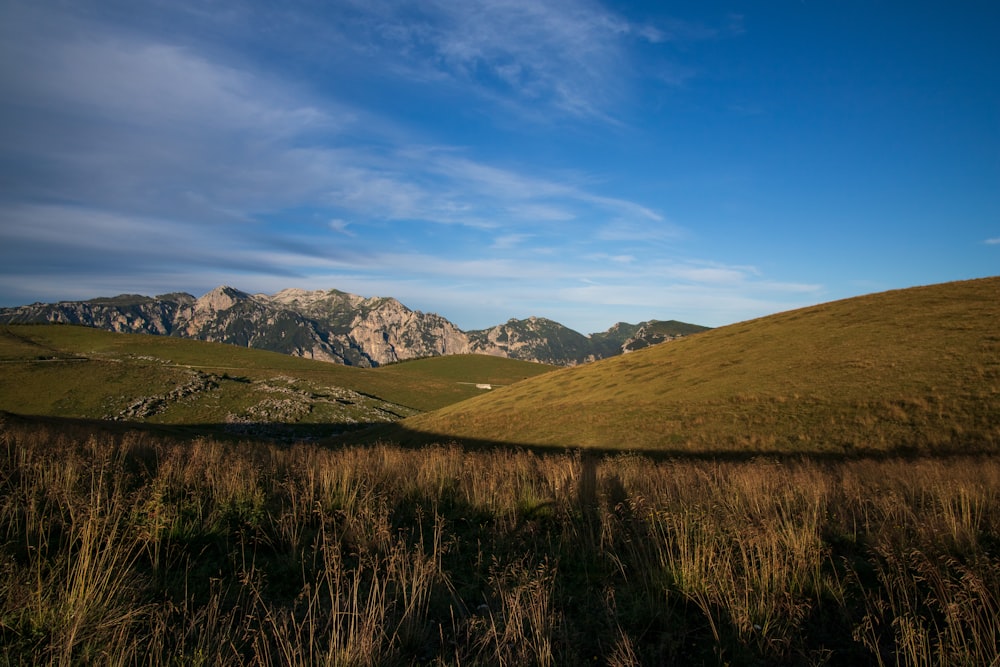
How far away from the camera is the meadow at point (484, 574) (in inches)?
163

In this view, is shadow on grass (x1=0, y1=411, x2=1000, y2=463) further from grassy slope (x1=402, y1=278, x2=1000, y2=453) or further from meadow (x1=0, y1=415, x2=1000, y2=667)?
meadow (x1=0, y1=415, x2=1000, y2=667)

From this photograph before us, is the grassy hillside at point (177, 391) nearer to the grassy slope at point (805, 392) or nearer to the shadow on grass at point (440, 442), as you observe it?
the shadow on grass at point (440, 442)

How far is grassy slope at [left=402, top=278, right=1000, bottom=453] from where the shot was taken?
850 inches

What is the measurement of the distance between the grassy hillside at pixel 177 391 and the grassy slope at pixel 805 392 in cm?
2588

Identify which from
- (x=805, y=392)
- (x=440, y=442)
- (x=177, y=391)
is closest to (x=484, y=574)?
(x=805, y=392)

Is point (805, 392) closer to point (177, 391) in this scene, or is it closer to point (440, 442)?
point (440, 442)

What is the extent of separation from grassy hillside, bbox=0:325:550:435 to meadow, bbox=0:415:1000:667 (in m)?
53.7

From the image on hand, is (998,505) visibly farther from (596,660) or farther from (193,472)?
(193,472)

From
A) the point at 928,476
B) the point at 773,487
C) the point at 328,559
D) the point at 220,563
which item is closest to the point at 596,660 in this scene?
the point at 328,559

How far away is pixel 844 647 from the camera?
15.2 feet

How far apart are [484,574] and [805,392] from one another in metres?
26.9

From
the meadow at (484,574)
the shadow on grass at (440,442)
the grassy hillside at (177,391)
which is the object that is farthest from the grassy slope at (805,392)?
the grassy hillside at (177,391)

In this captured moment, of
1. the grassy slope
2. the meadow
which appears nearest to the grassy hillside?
the grassy slope

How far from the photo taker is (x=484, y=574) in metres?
6.31
